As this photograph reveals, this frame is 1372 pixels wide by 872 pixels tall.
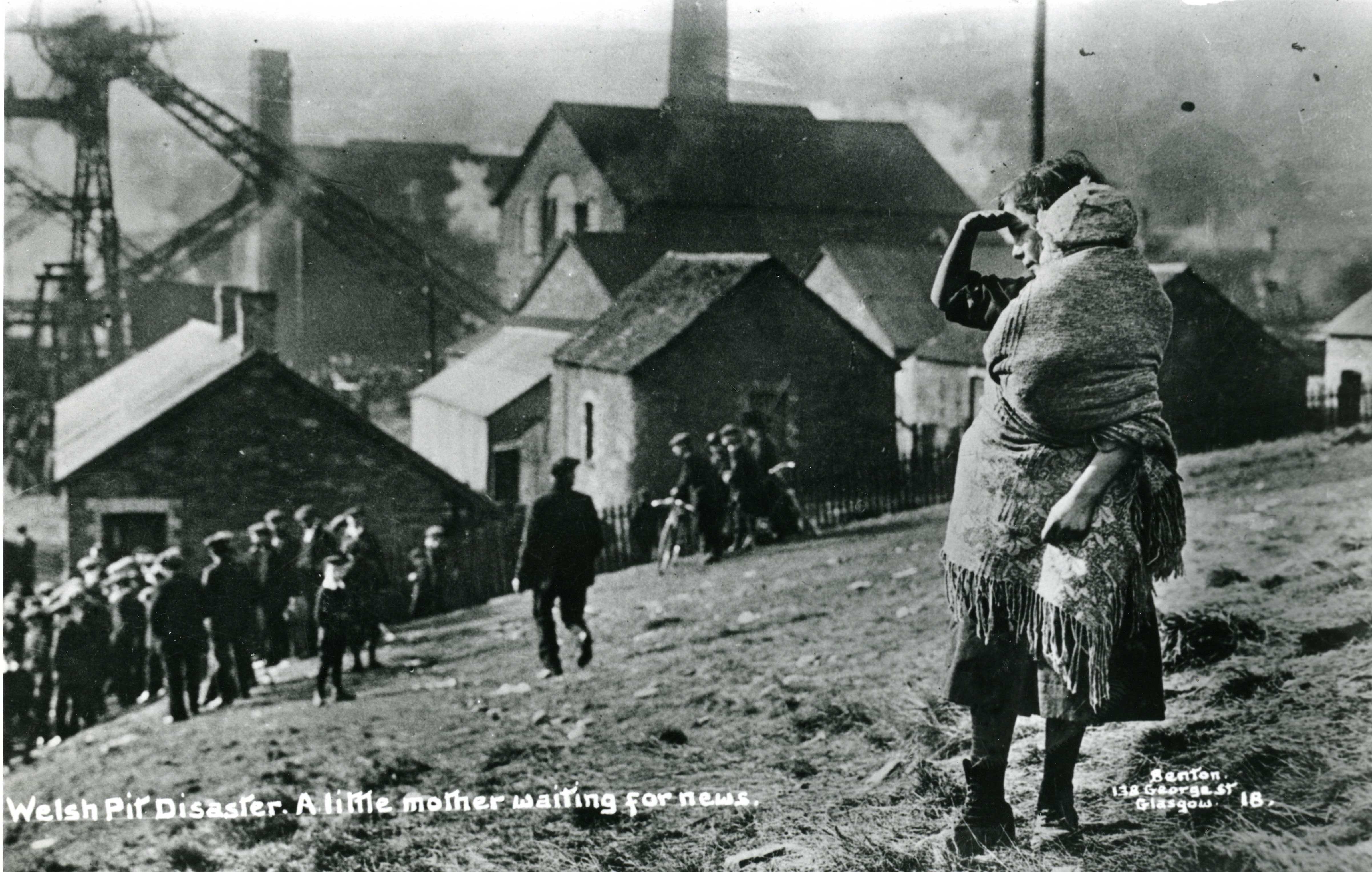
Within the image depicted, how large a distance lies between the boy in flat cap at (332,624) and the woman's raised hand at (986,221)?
3697mm

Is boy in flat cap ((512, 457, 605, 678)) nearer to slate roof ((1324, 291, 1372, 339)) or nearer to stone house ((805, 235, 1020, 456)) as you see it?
stone house ((805, 235, 1020, 456))

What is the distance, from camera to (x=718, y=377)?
6508 mm

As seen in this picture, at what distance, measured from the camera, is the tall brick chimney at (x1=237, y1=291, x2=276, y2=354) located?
5.69 m

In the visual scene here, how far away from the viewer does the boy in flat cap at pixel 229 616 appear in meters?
5.23

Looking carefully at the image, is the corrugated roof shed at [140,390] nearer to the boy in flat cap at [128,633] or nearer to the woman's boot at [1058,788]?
the boy in flat cap at [128,633]

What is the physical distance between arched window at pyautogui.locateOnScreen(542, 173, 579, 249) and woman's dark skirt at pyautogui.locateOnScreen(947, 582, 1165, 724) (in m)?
3.90

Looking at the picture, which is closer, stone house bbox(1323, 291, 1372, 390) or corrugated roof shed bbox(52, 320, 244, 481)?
stone house bbox(1323, 291, 1372, 390)

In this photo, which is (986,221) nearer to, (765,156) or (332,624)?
(765,156)

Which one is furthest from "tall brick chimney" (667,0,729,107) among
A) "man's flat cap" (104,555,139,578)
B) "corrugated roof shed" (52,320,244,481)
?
"man's flat cap" (104,555,139,578)

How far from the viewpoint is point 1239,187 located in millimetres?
4832

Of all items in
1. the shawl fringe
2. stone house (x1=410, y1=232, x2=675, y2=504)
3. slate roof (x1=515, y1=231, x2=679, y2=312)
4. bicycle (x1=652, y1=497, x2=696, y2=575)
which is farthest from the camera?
slate roof (x1=515, y1=231, x2=679, y2=312)

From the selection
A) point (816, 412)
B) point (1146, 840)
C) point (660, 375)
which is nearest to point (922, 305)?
point (816, 412)

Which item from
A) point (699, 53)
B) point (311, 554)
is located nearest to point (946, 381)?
point (699, 53)

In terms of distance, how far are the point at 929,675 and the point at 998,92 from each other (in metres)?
2.73
